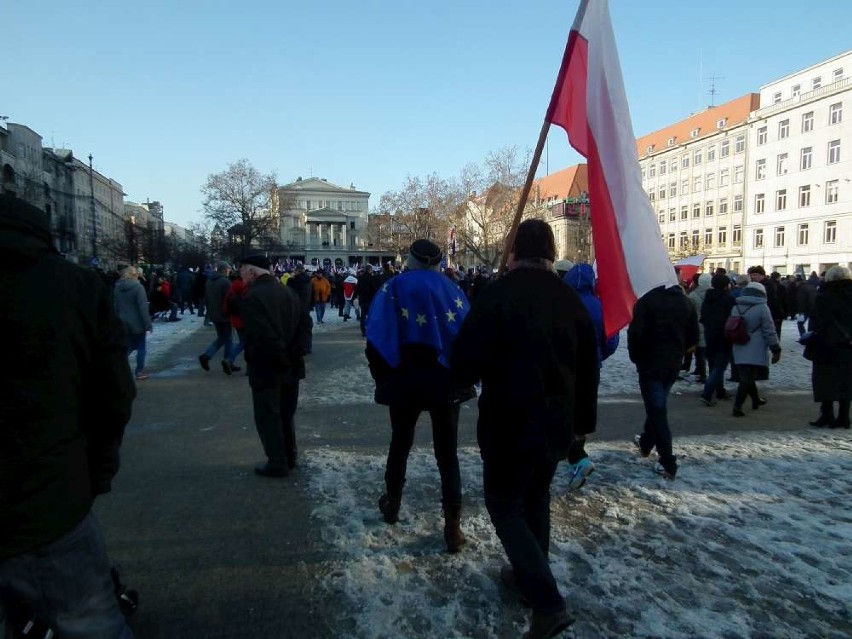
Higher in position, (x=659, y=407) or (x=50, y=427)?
(x=50, y=427)

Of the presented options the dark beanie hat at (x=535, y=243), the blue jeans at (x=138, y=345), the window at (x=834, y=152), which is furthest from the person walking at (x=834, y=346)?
the window at (x=834, y=152)

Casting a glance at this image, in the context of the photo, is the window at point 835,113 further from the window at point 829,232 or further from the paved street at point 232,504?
the paved street at point 232,504

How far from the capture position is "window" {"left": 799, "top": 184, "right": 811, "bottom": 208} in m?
49.4

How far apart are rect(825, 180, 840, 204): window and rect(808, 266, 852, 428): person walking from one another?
→ 50.4 metres

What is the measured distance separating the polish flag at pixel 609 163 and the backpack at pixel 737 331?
401cm

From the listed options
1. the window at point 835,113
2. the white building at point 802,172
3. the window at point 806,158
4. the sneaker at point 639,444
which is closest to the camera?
the sneaker at point 639,444

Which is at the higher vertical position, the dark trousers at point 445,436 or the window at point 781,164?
the window at point 781,164

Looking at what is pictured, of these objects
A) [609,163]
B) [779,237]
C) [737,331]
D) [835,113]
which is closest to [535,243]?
[609,163]

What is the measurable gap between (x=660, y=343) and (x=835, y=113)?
55.1 metres

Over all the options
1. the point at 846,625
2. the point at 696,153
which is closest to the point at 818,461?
the point at 846,625

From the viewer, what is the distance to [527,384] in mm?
2576

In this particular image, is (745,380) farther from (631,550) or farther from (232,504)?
(232,504)

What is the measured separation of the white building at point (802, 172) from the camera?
45906 millimetres

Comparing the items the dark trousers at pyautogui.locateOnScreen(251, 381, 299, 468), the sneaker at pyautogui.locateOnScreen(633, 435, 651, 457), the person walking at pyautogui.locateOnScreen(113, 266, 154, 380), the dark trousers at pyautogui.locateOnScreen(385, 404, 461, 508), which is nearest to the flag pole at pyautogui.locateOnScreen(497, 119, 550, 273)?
→ the dark trousers at pyautogui.locateOnScreen(385, 404, 461, 508)
